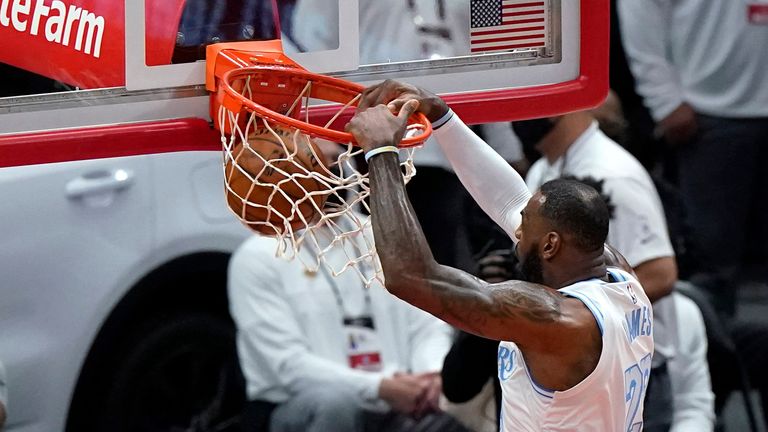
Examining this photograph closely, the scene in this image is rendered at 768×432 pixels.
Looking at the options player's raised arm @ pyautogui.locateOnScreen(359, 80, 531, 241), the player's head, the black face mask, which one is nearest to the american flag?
player's raised arm @ pyautogui.locateOnScreen(359, 80, 531, 241)

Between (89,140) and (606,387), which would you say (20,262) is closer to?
(89,140)

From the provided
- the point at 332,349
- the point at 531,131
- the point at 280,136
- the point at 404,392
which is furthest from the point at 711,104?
the point at 280,136

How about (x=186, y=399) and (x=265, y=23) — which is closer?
(x=265, y=23)

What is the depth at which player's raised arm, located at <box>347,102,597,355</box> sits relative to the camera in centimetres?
248

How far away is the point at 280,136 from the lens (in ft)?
9.05

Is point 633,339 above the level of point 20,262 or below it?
above

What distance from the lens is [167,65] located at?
2.94m

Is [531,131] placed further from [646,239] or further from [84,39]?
[84,39]

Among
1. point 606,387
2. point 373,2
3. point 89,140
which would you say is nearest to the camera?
point 606,387

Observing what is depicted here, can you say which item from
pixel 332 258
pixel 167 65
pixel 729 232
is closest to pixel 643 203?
pixel 729 232

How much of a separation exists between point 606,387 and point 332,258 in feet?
6.07

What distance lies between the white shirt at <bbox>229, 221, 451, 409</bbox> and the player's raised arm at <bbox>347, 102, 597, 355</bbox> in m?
1.85

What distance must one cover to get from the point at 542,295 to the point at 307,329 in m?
1.96

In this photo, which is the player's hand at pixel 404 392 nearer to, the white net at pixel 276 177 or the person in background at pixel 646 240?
the person in background at pixel 646 240
